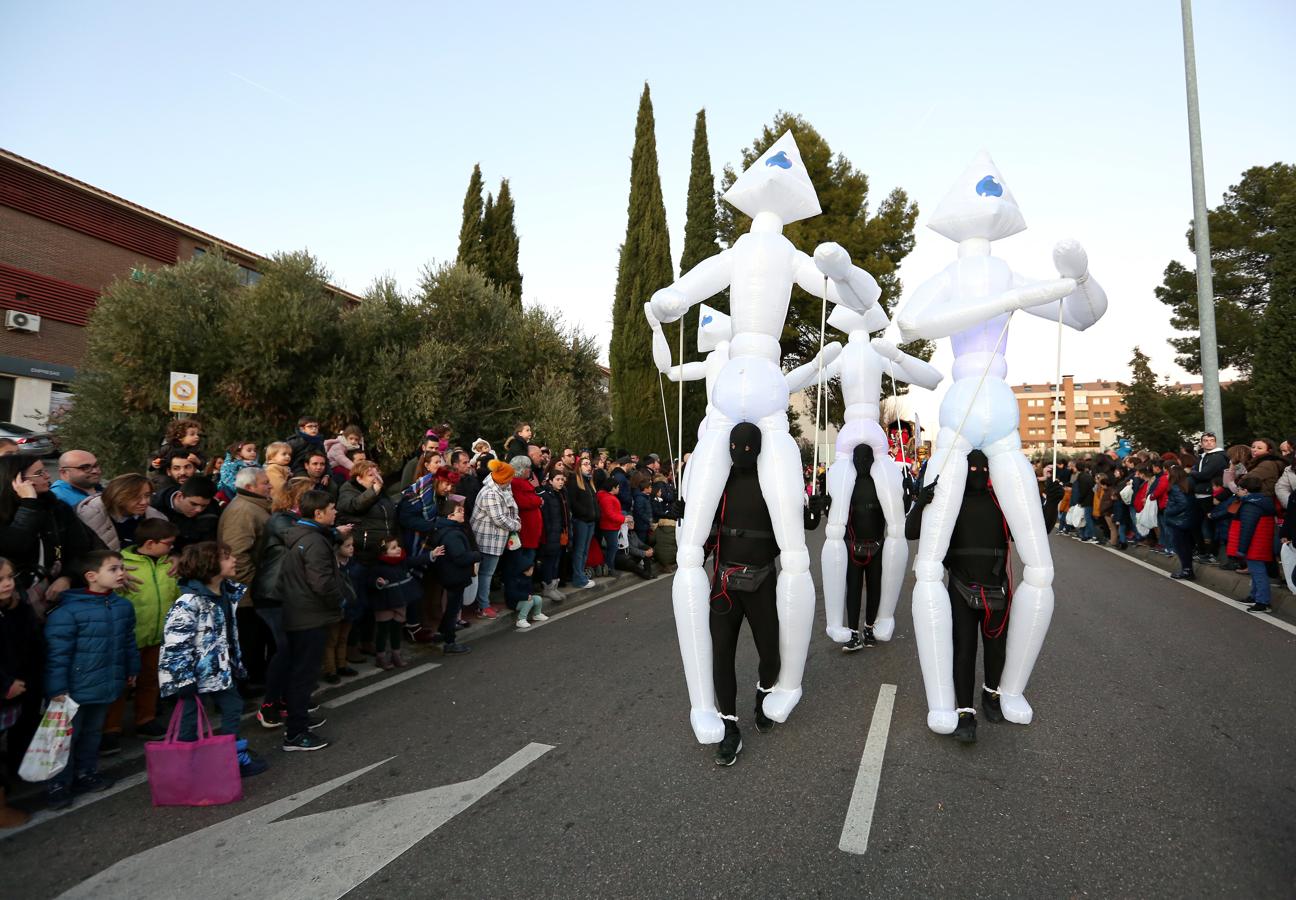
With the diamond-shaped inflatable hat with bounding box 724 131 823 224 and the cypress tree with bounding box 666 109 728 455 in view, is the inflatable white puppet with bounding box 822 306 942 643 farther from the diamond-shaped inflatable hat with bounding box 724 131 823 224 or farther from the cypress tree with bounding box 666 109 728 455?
the cypress tree with bounding box 666 109 728 455

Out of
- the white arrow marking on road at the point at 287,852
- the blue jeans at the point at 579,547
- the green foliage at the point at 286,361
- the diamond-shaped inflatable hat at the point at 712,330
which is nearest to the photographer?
the white arrow marking on road at the point at 287,852

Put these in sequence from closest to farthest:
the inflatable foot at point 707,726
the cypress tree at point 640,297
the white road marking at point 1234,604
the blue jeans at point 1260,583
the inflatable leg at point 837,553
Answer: the inflatable foot at point 707,726 → the inflatable leg at point 837,553 → the white road marking at point 1234,604 → the blue jeans at point 1260,583 → the cypress tree at point 640,297

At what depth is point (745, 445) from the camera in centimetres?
369

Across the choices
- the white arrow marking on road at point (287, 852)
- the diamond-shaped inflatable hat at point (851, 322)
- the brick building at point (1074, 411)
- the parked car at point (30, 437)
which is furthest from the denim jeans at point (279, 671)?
the brick building at point (1074, 411)

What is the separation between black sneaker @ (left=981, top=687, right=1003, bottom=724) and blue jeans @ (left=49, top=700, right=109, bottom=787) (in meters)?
4.72

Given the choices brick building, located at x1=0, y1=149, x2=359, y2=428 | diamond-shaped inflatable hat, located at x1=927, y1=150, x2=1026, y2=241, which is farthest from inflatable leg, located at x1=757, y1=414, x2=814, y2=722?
brick building, located at x1=0, y1=149, x2=359, y2=428

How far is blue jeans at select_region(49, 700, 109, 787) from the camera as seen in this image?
3271 millimetres

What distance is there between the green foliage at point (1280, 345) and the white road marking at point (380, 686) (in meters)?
17.8

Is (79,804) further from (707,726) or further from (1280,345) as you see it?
(1280,345)

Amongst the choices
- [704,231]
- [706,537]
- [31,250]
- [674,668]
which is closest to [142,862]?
[706,537]

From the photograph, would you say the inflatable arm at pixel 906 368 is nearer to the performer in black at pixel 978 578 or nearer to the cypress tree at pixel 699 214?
the performer in black at pixel 978 578

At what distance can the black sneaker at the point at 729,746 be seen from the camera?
11.2ft

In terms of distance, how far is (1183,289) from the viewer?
25.1 meters

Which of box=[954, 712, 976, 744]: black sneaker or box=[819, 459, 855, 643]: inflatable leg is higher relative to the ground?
box=[819, 459, 855, 643]: inflatable leg
